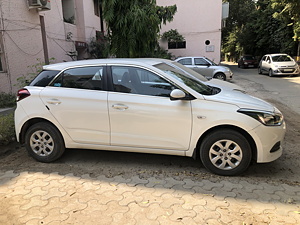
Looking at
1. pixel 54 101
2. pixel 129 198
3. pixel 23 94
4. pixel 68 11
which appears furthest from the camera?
pixel 68 11

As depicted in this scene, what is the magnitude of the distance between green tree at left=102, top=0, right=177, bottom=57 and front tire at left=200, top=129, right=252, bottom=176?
394 cm

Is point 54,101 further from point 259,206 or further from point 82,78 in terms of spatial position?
point 259,206

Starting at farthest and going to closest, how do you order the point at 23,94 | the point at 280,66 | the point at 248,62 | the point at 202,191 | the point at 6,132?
the point at 248,62
the point at 280,66
the point at 6,132
the point at 23,94
the point at 202,191

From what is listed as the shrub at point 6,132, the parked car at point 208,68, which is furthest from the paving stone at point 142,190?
the parked car at point 208,68

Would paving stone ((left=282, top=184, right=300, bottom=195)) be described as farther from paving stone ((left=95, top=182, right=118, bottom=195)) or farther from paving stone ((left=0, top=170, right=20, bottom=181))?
paving stone ((left=0, top=170, right=20, bottom=181))

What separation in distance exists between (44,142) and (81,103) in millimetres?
954

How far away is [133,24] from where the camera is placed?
6.29 meters

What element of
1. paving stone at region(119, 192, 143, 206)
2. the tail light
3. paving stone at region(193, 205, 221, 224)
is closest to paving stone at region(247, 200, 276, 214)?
paving stone at region(193, 205, 221, 224)

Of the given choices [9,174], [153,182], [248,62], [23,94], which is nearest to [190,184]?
[153,182]

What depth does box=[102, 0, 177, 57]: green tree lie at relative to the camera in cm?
629

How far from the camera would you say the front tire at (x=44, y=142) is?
13.2 feet

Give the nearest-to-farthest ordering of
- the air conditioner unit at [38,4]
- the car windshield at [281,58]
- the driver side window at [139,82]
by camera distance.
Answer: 1. the driver side window at [139,82]
2. the air conditioner unit at [38,4]
3. the car windshield at [281,58]

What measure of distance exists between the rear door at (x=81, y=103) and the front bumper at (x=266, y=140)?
2129 millimetres

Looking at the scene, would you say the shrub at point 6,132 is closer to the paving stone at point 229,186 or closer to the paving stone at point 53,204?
the paving stone at point 53,204
